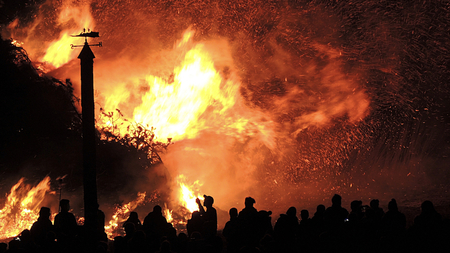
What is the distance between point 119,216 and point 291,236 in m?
7.74

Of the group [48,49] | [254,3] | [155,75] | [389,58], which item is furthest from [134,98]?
[389,58]

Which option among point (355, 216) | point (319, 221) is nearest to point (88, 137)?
point (319, 221)

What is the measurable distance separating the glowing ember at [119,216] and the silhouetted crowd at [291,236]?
5242 millimetres

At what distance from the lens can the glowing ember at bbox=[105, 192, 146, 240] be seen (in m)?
12.3

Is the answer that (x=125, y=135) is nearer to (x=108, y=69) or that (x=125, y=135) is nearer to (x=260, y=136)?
(x=108, y=69)

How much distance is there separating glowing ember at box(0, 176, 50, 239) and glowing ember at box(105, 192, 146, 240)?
212cm

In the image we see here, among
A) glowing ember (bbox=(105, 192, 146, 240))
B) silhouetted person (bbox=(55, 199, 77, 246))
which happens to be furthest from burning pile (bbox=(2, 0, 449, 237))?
silhouetted person (bbox=(55, 199, 77, 246))

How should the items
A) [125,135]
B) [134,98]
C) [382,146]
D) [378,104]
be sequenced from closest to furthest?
1. [125,135]
2. [134,98]
3. [378,104]
4. [382,146]

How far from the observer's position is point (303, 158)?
18.3m

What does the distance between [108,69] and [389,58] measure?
9958mm

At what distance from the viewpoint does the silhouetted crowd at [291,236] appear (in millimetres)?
5902

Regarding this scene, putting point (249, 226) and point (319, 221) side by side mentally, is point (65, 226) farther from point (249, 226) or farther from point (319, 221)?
point (319, 221)

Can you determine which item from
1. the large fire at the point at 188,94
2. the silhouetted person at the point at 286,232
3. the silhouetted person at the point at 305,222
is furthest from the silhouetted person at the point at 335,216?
the large fire at the point at 188,94

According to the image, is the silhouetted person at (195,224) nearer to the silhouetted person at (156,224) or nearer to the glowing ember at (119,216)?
the silhouetted person at (156,224)
